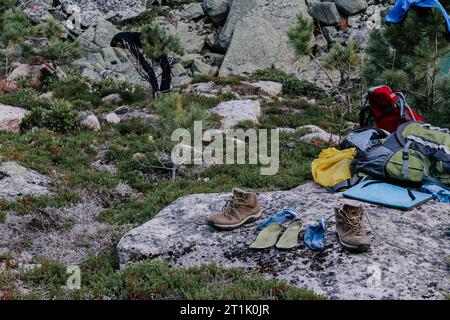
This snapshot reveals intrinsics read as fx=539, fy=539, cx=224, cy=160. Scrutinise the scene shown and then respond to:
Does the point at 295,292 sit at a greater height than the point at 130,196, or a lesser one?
greater

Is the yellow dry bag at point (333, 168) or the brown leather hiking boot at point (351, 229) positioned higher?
the brown leather hiking boot at point (351, 229)

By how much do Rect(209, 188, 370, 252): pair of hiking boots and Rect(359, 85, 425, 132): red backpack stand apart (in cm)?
365

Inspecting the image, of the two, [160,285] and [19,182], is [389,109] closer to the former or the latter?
[160,285]

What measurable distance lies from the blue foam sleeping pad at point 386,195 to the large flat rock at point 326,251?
9 centimetres

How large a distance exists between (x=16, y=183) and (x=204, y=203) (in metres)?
3.72

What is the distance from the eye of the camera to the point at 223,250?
6.07 meters

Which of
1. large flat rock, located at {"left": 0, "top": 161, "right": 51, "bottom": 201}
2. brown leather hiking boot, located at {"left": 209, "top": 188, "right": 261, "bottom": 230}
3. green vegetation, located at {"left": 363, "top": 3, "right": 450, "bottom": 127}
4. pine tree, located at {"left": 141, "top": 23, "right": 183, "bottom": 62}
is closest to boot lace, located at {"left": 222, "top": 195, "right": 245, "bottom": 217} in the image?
brown leather hiking boot, located at {"left": 209, "top": 188, "right": 261, "bottom": 230}

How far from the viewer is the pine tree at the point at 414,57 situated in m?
11.4

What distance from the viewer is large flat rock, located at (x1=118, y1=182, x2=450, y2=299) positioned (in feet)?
16.5

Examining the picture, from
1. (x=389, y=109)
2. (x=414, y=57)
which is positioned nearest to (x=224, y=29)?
(x=414, y=57)

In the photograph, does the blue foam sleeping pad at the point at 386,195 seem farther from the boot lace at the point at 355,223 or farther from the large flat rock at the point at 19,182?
the large flat rock at the point at 19,182

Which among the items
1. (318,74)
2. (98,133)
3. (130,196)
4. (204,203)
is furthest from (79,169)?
(318,74)

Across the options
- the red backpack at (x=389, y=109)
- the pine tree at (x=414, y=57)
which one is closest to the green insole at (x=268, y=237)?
the red backpack at (x=389, y=109)
